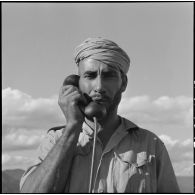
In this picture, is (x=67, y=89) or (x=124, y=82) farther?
(x=124, y=82)

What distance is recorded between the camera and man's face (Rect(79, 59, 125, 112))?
10.1 ft

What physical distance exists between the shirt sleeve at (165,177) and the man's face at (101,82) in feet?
1.78

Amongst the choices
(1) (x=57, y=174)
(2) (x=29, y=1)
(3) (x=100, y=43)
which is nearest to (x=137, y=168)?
(1) (x=57, y=174)

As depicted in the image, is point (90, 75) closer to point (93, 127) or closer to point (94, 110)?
point (94, 110)

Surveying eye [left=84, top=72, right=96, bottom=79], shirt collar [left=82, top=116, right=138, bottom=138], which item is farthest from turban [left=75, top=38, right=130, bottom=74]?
shirt collar [left=82, top=116, right=138, bottom=138]

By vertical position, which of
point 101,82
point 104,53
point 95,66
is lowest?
point 101,82

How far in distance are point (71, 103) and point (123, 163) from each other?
572 mm

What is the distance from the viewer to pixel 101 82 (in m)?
3.08

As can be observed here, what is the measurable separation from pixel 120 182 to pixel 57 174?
0.44 meters

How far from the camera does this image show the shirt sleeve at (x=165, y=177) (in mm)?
3068

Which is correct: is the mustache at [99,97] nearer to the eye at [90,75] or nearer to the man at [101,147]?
the man at [101,147]

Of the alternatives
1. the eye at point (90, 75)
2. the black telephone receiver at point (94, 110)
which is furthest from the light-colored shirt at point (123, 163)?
the eye at point (90, 75)

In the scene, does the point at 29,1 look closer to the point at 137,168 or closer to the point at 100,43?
the point at 100,43

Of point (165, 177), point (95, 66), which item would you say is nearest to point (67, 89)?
point (95, 66)
